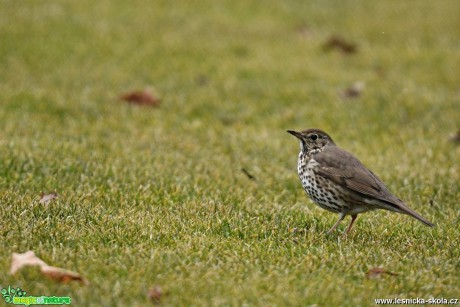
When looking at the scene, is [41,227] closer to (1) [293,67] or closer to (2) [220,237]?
(2) [220,237]

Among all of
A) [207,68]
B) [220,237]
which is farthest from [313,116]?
[220,237]

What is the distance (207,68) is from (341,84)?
2.13m

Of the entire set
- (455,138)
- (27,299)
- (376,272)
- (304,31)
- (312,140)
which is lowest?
(27,299)

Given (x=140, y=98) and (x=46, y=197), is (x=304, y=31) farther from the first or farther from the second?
(x=46, y=197)

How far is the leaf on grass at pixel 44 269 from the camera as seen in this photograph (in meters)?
4.43

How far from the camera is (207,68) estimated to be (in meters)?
11.7

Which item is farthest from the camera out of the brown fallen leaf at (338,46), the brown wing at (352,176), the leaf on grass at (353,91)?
the brown fallen leaf at (338,46)

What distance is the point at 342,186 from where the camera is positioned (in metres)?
5.93

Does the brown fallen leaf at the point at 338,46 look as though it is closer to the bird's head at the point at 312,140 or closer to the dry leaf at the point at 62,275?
the bird's head at the point at 312,140

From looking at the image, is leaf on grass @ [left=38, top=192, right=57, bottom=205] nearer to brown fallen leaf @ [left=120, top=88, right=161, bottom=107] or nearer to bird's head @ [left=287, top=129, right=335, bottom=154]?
bird's head @ [left=287, top=129, right=335, bottom=154]

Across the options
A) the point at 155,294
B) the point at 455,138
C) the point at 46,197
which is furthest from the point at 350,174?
the point at 455,138

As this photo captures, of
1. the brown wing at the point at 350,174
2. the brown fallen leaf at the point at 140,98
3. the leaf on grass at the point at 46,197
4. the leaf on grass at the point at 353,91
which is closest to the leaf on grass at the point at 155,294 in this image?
the leaf on grass at the point at 46,197

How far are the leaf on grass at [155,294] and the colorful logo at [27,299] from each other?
0.46 meters

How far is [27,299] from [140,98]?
6349 mm
